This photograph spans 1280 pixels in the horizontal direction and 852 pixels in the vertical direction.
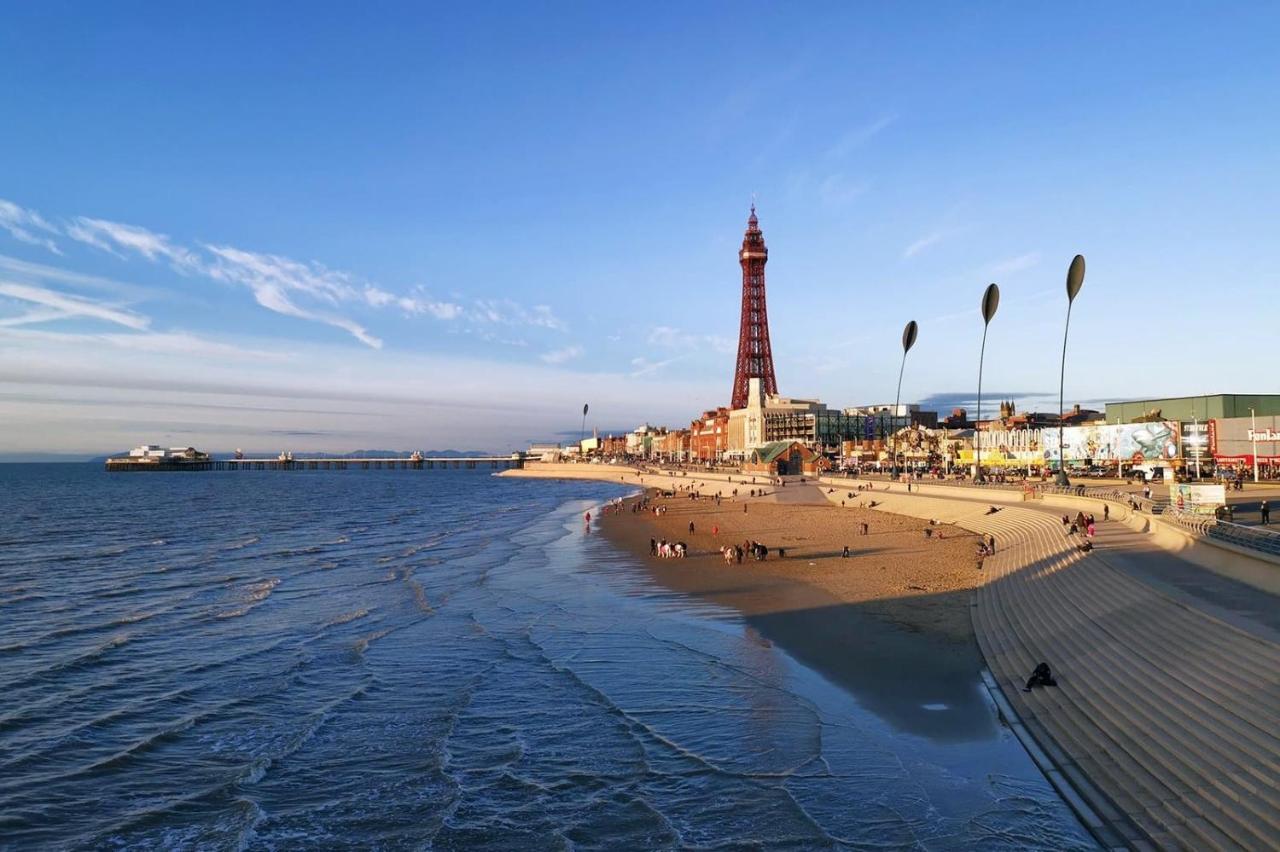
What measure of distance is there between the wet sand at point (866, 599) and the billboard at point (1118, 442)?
28386 millimetres

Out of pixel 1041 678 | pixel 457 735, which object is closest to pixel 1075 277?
pixel 1041 678

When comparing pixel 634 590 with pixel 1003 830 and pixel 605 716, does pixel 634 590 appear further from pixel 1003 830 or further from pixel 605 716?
pixel 1003 830

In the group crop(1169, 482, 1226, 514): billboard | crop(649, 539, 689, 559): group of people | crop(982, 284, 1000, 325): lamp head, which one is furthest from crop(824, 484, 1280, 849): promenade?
crop(982, 284, 1000, 325): lamp head

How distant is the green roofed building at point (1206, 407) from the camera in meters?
57.5

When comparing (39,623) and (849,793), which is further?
(39,623)

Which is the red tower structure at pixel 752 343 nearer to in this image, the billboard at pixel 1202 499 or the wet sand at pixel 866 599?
the wet sand at pixel 866 599

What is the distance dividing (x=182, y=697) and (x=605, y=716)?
25.9 ft

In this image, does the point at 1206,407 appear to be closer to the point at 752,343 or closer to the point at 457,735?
the point at 457,735

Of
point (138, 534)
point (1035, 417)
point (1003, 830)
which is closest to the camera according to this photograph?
point (1003, 830)

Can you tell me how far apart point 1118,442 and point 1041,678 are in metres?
59.6

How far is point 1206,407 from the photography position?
5928cm

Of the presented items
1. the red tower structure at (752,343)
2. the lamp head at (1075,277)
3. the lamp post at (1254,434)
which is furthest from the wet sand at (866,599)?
the red tower structure at (752,343)

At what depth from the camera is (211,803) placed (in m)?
10.2

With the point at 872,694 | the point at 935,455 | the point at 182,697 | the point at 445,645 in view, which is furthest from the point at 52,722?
the point at 935,455
